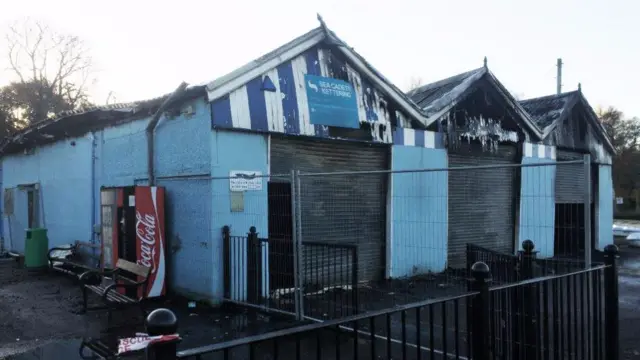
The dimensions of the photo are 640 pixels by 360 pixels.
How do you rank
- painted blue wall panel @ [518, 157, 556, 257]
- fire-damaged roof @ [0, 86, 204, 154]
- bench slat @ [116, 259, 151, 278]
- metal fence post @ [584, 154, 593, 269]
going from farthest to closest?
painted blue wall panel @ [518, 157, 556, 257] → fire-damaged roof @ [0, 86, 204, 154] → bench slat @ [116, 259, 151, 278] → metal fence post @ [584, 154, 593, 269]

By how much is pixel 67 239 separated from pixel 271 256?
24.9 ft

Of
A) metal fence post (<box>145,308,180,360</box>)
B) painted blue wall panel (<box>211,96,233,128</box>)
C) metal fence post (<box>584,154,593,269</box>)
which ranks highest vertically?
painted blue wall panel (<box>211,96,233,128</box>)

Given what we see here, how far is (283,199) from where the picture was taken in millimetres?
8867

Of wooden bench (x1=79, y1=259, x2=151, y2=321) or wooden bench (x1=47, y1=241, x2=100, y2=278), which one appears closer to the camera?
wooden bench (x1=79, y1=259, x2=151, y2=321)

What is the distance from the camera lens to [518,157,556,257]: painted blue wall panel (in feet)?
41.0

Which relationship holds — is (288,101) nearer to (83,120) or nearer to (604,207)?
(83,120)

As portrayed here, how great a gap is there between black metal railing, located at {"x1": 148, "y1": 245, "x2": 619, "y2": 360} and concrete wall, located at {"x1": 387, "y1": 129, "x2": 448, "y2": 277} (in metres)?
3.05

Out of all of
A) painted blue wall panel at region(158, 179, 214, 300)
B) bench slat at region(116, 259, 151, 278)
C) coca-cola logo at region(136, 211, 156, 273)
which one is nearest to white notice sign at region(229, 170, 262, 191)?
painted blue wall panel at region(158, 179, 214, 300)

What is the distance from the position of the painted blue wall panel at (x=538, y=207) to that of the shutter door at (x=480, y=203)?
294 millimetres

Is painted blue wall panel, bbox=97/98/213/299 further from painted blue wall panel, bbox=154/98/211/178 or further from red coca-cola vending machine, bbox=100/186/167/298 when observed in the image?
red coca-cola vending machine, bbox=100/186/167/298

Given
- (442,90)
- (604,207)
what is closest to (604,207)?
(604,207)

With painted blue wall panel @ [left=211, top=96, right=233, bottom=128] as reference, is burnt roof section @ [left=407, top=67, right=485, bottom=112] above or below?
above

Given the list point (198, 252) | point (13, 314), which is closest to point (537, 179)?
point (198, 252)

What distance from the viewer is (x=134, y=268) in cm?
748
